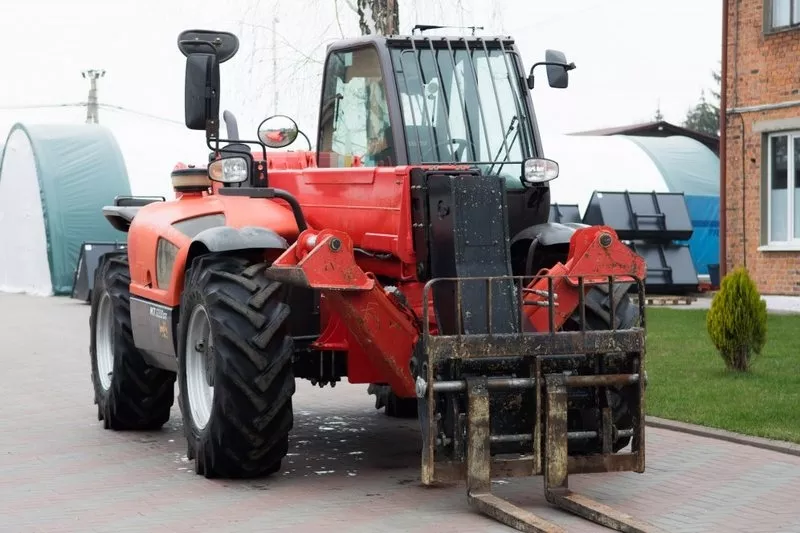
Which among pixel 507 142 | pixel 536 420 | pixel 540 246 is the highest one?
pixel 507 142

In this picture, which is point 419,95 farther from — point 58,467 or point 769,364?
point 769,364

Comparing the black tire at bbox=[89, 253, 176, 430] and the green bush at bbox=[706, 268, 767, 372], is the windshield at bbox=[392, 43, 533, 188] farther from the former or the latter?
the green bush at bbox=[706, 268, 767, 372]

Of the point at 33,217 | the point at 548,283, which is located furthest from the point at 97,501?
the point at 33,217

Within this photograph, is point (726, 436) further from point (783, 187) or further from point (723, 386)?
point (783, 187)

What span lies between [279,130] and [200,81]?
0.66m

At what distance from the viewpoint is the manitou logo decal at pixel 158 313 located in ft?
34.3

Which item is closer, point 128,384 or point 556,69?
point 556,69

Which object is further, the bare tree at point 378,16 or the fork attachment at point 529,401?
the bare tree at point 378,16

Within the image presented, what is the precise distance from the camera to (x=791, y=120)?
76.6 feet

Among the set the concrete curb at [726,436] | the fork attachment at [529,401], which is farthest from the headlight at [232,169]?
the concrete curb at [726,436]

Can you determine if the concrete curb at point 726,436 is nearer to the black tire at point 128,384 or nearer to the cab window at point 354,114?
the cab window at point 354,114

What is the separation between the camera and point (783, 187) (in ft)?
79.1

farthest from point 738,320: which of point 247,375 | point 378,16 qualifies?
point 378,16

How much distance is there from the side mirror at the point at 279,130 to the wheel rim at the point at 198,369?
1.28 metres
